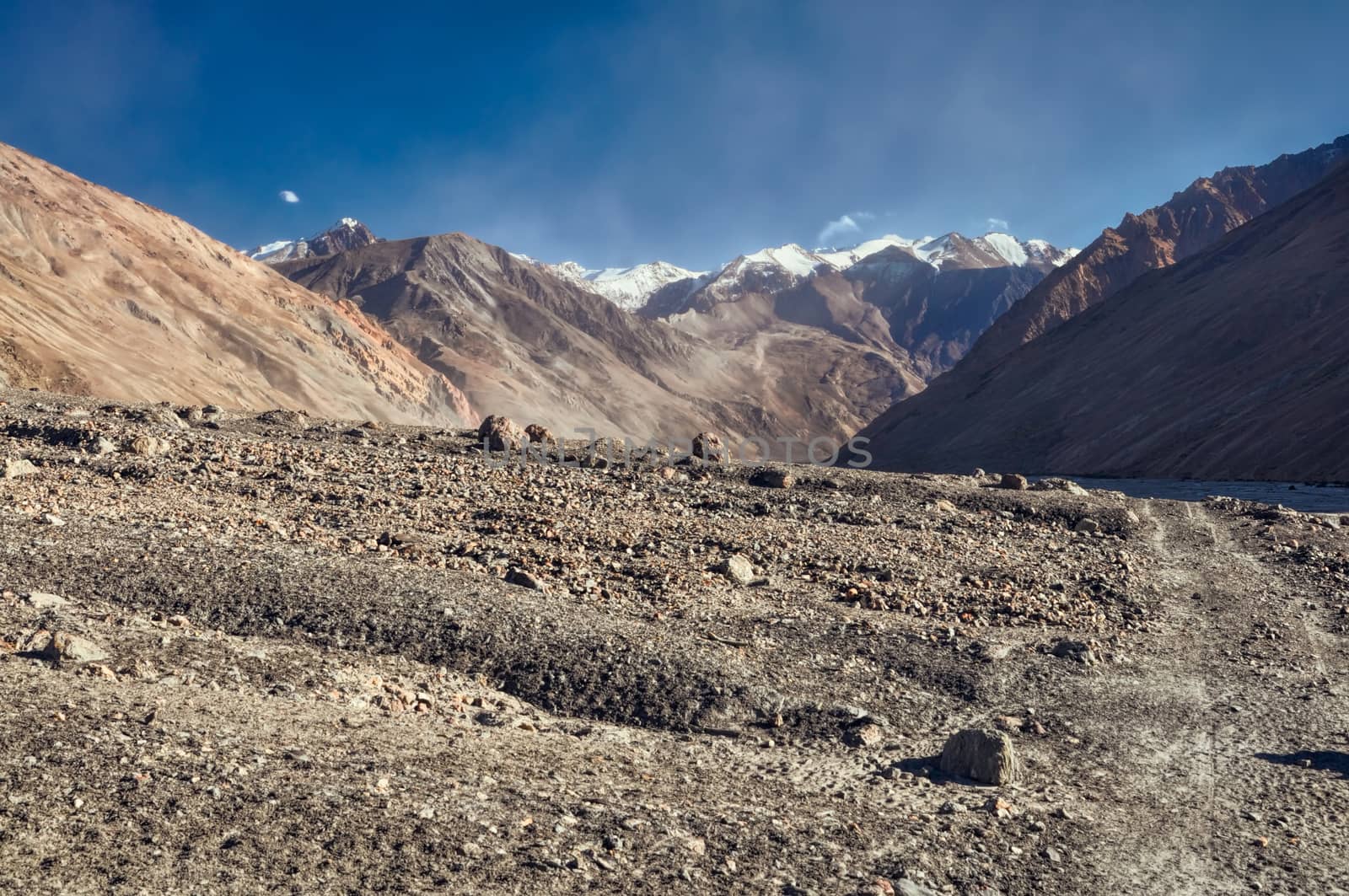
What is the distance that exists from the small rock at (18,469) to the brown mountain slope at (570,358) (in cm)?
9488

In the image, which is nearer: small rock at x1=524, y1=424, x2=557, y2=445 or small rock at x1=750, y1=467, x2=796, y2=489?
small rock at x1=750, y1=467, x2=796, y2=489

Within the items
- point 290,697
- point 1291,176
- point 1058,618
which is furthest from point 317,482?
point 1291,176

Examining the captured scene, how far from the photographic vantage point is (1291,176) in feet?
551

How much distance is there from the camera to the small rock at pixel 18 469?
37.9ft

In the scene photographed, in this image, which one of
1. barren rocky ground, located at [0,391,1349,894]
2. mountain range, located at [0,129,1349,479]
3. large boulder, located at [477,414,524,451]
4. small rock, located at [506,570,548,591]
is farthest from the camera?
mountain range, located at [0,129,1349,479]

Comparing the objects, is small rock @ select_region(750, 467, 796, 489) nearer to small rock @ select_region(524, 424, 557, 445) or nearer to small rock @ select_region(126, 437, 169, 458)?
small rock @ select_region(524, 424, 557, 445)

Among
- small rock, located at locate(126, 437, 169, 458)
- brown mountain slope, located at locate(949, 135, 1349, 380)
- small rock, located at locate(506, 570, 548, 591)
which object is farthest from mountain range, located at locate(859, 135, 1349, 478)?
small rock, located at locate(126, 437, 169, 458)

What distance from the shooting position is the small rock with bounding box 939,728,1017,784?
6215mm

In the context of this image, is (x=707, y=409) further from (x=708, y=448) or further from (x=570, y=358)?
(x=708, y=448)

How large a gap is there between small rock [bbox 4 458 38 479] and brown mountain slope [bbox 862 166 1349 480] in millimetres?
51051

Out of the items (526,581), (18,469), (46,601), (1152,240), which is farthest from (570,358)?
(46,601)

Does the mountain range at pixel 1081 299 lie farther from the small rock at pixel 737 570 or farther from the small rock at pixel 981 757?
the small rock at pixel 981 757

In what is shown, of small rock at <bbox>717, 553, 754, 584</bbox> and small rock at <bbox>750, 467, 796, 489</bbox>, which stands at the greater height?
small rock at <bbox>750, 467, 796, 489</bbox>

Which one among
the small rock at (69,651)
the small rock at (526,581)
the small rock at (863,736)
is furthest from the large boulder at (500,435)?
the small rock at (863,736)
